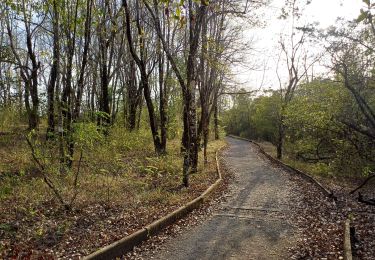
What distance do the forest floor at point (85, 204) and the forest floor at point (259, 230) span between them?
75 cm

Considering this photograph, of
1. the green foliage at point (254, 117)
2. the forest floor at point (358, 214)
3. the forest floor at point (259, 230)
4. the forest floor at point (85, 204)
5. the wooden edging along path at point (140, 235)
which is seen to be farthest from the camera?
the green foliage at point (254, 117)

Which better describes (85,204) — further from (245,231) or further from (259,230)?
(259,230)

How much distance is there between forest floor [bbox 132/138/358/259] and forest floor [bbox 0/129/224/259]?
752mm

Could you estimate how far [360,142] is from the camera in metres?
12.9

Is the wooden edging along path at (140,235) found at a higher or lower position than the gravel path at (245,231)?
higher

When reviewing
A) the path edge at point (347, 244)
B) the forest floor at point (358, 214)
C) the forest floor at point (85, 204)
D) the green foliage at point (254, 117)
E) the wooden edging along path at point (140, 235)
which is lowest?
the forest floor at point (358, 214)

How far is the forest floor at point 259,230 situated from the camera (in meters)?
5.94

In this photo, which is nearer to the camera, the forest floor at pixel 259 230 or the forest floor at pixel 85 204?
the forest floor at pixel 85 204

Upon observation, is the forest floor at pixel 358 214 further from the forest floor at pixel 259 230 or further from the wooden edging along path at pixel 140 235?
the wooden edging along path at pixel 140 235

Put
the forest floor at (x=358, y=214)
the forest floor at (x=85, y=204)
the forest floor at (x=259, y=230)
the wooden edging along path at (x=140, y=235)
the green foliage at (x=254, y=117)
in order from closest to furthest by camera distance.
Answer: the wooden edging along path at (x=140, y=235) → the forest floor at (x=85, y=204) → the forest floor at (x=259, y=230) → the forest floor at (x=358, y=214) → the green foliage at (x=254, y=117)

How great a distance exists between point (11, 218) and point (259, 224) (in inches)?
206

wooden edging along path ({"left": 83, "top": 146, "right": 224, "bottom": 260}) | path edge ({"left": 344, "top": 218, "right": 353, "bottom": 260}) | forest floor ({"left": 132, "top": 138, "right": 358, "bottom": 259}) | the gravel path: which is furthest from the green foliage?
path edge ({"left": 344, "top": 218, "right": 353, "bottom": 260})

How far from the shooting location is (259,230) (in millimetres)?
7199

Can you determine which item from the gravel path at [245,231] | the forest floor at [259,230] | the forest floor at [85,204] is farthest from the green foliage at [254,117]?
the forest floor at [85,204]
